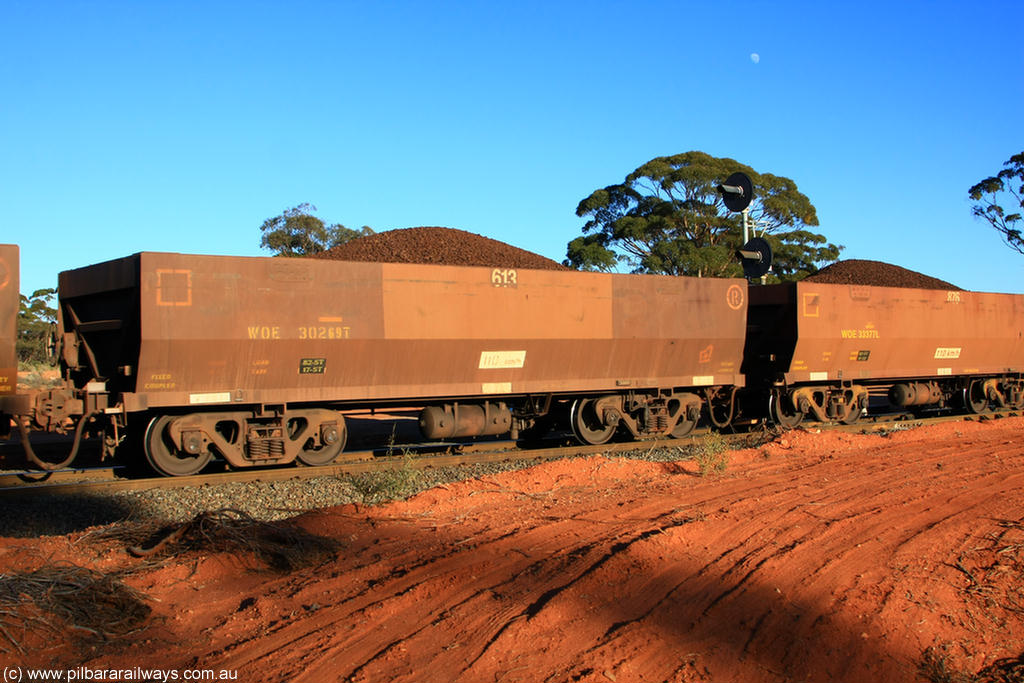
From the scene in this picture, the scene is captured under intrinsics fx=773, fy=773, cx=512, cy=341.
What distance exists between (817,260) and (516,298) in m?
39.7

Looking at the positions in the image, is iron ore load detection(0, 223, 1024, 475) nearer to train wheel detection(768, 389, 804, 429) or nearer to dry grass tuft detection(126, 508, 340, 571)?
A: train wheel detection(768, 389, 804, 429)

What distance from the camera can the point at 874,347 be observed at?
17.3 m

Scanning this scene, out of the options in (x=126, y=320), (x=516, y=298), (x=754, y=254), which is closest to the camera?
(x=126, y=320)

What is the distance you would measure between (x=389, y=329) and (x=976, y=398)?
16820 millimetres

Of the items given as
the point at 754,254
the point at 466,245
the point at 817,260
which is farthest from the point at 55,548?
the point at 817,260

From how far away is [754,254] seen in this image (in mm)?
15906

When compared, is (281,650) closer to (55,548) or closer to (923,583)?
(55,548)

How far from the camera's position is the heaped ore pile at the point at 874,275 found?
4569 cm

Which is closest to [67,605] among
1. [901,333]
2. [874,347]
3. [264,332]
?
[264,332]

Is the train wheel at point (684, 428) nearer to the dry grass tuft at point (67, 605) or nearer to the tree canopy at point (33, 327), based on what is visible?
the dry grass tuft at point (67, 605)

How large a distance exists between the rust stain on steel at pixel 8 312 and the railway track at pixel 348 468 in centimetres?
129

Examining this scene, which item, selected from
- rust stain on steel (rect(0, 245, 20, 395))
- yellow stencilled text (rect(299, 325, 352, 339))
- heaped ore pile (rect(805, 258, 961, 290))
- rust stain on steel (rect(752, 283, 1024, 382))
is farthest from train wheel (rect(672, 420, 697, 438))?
heaped ore pile (rect(805, 258, 961, 290))

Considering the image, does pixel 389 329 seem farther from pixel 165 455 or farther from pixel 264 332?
pixel 165 455

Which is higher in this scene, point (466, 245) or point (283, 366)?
point (466, 245)
